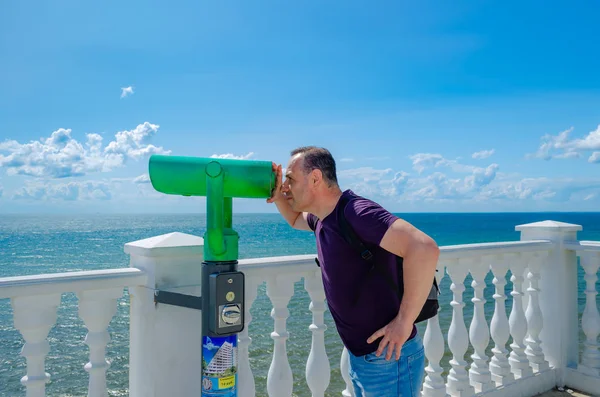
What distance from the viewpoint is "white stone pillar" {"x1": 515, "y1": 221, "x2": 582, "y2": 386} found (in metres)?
3.73

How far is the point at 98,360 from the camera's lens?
195cm

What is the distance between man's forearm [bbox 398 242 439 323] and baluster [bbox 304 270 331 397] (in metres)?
0.82

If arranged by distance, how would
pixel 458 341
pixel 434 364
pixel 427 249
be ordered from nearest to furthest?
pixel 427 249 → pixel 434 364 → pixel 458 341

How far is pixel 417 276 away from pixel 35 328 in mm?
1379

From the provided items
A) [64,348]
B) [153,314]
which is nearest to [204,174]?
[153,314]

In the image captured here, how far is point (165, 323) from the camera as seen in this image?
6.29ft

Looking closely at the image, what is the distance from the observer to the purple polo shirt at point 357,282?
180 cm

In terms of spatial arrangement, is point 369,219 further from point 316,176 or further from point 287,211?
point 287,211

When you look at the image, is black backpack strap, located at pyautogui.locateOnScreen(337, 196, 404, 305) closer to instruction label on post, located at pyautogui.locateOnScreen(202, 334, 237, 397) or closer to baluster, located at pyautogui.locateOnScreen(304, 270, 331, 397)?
instruction label on post, located at pyautogui.locateOnScreen(202, 334, 237, 397)

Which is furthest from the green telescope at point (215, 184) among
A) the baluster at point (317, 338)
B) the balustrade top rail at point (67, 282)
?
the baluster at point (317, 338)

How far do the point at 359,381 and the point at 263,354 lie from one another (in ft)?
31.3

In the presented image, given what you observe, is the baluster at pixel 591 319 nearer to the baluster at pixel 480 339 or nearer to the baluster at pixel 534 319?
the baluster at pixel 534 319

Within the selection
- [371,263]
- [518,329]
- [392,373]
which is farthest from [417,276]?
[518,329]

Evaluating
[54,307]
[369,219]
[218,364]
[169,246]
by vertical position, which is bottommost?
[218,364]
